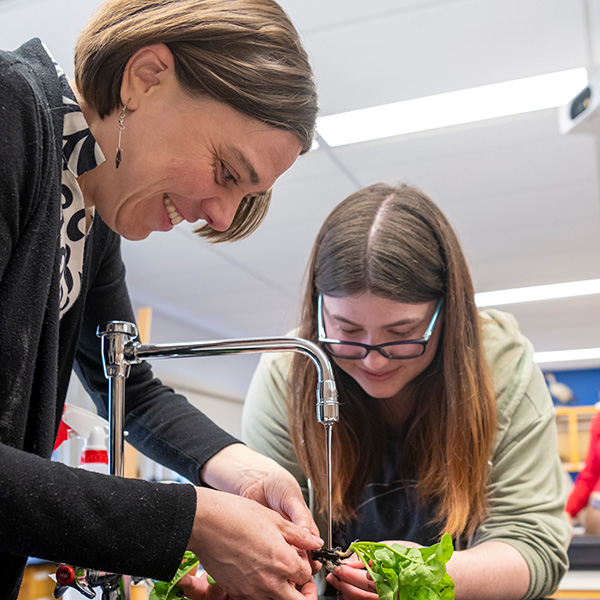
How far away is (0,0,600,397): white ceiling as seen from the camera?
2672 mm

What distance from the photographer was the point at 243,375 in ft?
33.2

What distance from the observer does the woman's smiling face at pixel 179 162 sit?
0.98m

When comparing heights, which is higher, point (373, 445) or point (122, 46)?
point (122, 46)

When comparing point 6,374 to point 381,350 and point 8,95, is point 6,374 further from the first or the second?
point 381,350

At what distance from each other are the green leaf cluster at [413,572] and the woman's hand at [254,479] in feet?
0.58

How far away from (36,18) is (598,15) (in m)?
2.08

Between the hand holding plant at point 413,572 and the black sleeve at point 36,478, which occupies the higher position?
the black sleeve at point 36,478

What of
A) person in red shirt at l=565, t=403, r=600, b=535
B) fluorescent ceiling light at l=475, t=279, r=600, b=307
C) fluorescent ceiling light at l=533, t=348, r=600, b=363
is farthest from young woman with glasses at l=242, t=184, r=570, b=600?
fluorescent ceiling light at l=533, t=348, r=600, b=363

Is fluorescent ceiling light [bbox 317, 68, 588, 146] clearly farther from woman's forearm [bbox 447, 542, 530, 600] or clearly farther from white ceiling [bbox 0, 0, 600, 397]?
woman's forearm [bbox 447, 542, 530, 600]

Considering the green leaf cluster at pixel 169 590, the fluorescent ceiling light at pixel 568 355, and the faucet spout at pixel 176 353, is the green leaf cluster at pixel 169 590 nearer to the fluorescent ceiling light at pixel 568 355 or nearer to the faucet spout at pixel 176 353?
the faucet spout at pixel 176 353

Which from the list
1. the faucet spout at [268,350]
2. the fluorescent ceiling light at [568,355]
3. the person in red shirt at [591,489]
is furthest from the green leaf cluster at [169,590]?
the fluorescent ceiling light at [568,355]

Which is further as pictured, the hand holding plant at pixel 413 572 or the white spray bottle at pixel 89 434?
the white spray bottle at pixel 89 434

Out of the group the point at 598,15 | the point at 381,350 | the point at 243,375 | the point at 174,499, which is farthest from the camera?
the point at 243,375

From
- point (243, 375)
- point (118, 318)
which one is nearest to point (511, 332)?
point (118, 318)
